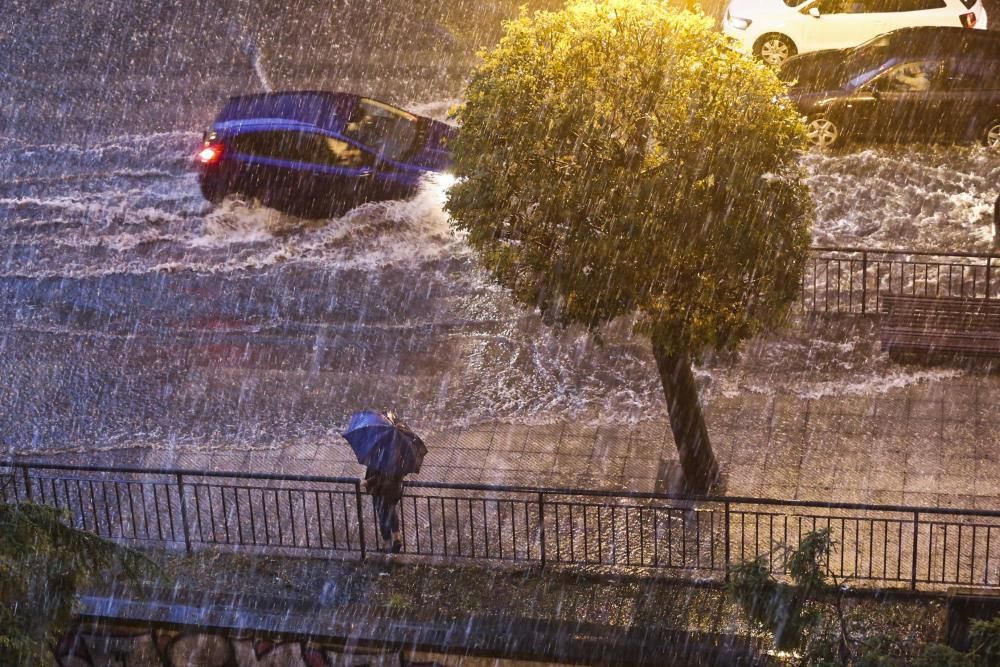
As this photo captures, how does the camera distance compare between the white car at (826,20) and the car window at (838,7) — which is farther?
the car window at (838,7)

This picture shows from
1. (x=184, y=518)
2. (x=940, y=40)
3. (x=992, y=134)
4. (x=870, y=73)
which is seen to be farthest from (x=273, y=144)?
(x=992, y=134)

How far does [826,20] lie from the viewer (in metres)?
20.2

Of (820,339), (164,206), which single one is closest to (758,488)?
(820,339)

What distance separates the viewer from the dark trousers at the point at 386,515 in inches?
463

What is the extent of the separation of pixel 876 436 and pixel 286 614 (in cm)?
640

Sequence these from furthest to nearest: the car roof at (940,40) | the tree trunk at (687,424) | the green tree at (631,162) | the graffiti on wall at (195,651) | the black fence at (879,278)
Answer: the car roof at (940,40), the black fence at (879,278), the tree trunk at (687,424), the green tree at (631,162), the graffiti on wall at (195,651)

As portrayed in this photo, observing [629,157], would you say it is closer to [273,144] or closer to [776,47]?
[273,144]

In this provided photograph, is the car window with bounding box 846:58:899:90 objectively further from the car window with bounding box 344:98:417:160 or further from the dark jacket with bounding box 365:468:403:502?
the dark jacket with bounding box 365:468:403:502

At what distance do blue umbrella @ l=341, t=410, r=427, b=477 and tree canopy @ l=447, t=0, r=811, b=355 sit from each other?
175cm

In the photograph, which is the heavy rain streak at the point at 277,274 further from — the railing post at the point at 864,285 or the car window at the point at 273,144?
the car window at the point at 273,144

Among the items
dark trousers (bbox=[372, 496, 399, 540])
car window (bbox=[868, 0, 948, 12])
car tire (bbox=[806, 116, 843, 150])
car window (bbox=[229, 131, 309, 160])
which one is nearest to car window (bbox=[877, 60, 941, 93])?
car tire (bbox=[806, 116, 843, 150])

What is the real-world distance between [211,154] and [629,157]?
9.15 metres

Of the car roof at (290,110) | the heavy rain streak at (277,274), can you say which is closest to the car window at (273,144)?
the car roof at (290,110)

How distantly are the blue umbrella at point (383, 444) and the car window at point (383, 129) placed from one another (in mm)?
7423
